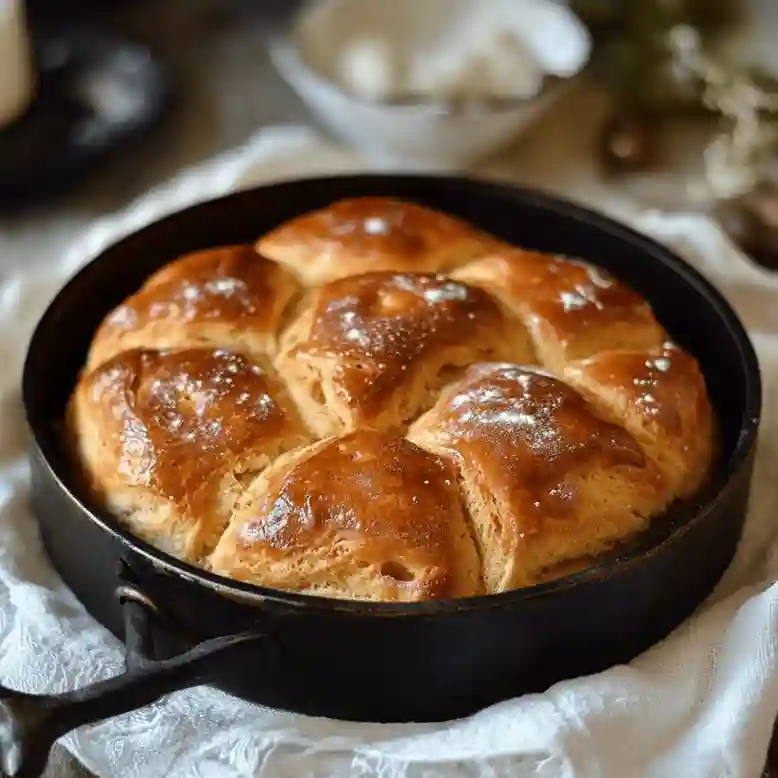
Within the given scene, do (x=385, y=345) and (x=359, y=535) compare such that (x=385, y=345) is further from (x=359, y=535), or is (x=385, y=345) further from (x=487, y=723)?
(x=487, y=723)

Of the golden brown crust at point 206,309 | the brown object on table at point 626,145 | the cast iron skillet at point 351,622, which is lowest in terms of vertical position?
the brown object on table at point 626,145

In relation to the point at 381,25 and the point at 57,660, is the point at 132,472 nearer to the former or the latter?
the point at 57,660

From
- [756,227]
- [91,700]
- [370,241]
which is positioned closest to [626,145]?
[756,227]

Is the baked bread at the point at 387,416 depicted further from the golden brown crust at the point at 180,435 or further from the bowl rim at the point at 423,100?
the bowl rim at the point at 423,100

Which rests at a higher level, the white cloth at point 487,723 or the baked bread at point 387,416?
the baked bread at point 387,416

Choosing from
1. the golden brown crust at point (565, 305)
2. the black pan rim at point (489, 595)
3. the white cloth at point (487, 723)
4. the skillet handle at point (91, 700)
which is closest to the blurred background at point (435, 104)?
the black pan rim at point (489, 595)

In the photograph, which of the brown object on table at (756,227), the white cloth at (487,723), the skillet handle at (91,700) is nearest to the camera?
the skillet handle at (91,700)

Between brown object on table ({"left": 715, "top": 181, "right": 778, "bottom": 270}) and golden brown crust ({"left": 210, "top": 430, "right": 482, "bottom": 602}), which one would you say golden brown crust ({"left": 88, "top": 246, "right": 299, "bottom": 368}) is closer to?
golden brown crust ({"left": 210, "top": 430, "right": 482, "bottom": 602})

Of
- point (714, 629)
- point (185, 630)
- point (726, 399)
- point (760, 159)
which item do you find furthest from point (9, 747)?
point (760, 159)
